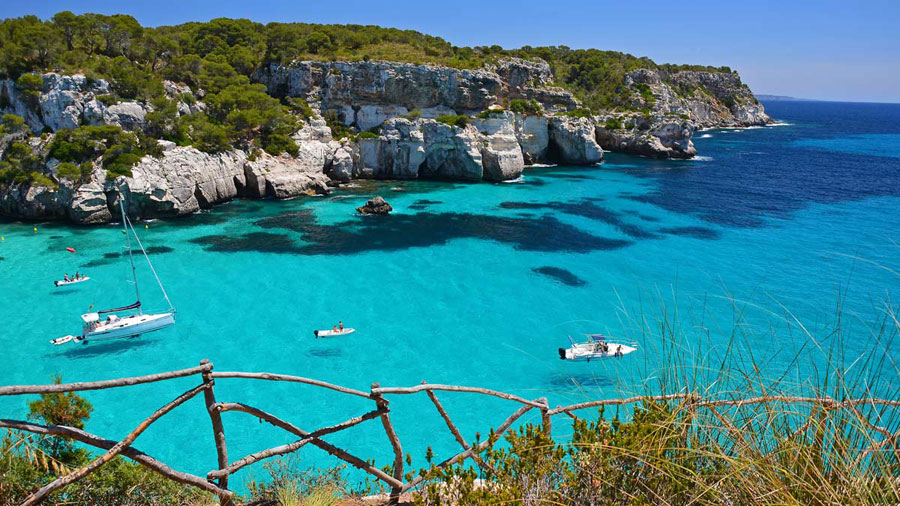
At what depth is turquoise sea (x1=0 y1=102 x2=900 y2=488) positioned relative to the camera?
548 inches

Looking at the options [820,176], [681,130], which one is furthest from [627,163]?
[820,176]

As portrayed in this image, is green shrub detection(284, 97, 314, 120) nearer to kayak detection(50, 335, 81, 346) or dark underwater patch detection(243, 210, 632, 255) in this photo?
dark underwater patch detection(243, 210, 632, 255)

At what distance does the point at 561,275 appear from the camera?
78.3 ft

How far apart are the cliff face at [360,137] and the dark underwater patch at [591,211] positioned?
9.17 meters

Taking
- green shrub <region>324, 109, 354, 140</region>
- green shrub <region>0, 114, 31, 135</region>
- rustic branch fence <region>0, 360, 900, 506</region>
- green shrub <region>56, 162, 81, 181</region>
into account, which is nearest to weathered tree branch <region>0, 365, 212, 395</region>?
rustic branch fence <region>0, 360, 900, 506</region>

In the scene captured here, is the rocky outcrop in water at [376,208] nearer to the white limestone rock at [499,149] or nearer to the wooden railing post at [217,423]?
the white limestone rock at [499,149]

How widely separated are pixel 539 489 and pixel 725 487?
3.70ft

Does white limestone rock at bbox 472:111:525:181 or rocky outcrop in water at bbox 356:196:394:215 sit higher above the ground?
white limestone rock at bbox 472:111:525:181

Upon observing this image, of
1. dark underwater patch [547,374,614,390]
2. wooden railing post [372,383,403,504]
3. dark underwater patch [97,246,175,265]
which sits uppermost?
wooden railing post [372,383,403,504]

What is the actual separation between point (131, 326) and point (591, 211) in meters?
28.3

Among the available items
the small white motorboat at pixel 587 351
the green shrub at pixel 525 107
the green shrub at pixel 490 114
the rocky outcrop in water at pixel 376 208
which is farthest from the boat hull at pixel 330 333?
the green shrub at pixel 525 107

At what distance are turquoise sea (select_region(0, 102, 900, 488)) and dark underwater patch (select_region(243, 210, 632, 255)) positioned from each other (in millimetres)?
205

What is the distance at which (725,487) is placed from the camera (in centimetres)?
271

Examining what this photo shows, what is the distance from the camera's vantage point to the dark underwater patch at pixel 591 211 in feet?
101
